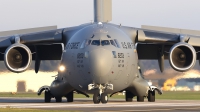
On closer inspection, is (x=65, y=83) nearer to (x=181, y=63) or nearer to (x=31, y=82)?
(x=181, y=63)

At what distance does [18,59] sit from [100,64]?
5390 mm

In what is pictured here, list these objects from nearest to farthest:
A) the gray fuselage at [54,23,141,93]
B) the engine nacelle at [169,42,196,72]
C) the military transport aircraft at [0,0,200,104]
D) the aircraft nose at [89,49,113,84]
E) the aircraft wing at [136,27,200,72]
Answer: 1. the aircraft nose at [89,49,113,84]
2. the gray fuselage at [54,23,141,93]
3. the military transport aircraft at [0,0,200,104]
4. the engine nacelle at [169,42,196,72]
5. the aircraft wing at [136,27,200,72]

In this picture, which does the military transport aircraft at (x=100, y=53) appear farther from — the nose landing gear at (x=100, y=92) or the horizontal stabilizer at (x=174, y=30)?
the horizontal stabilizer at (x=174, y=30)

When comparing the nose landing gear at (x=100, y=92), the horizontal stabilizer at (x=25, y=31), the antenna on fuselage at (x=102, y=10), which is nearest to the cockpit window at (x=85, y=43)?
the nose landing gear at (x=100, y=92)

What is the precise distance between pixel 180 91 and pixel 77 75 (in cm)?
2857

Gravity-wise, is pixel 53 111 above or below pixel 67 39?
below

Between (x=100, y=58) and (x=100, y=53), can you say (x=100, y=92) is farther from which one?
(x=100, y=53)

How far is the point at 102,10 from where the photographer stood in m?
32.7

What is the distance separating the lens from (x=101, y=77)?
25812 millimetres

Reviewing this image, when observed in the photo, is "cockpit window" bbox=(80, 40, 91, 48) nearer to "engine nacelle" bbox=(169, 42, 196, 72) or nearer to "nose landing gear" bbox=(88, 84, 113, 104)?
"nose landing gear" bbox=(88, 84, 113, 104)

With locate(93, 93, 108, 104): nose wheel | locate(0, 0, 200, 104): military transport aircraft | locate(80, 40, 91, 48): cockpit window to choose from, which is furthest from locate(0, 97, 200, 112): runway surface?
locate(80, 40, 91, 48): cockpit window

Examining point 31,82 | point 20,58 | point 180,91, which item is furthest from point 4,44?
point 180,91

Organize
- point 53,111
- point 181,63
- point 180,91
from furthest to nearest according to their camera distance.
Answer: point 180,91
point 181,63
point 53,111

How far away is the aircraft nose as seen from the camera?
25.6m
